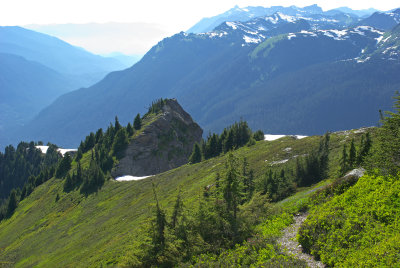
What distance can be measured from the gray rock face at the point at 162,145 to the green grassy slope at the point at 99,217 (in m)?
16.1

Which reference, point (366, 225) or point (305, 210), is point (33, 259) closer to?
point (305, 210)

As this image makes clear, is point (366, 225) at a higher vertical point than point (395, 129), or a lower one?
lower

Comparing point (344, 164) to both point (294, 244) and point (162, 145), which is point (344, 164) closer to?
point (294, 244)

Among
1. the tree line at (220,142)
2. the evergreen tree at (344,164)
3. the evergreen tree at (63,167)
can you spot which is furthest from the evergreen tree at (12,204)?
the evergreen tree at (344,164)

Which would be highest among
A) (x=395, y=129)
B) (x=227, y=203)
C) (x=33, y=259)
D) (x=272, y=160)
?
(x=395, y=129)

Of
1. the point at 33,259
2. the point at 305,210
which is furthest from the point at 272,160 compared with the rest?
the point at 33,259

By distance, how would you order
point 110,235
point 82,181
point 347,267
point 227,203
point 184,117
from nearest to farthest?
point 347,267
point 227,203
point 110,235
point 82,181
point 184,117

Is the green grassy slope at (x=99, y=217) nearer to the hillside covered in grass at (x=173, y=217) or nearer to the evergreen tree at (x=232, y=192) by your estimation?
the hillside covered in grass at (x=173, y=217)

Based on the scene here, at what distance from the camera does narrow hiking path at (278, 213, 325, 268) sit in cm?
1804

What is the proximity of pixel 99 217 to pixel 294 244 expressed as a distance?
5322 centimetres

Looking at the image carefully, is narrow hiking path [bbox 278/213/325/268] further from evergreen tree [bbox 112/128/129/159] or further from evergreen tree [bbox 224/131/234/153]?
evergreen tree [bbox 112/128/129/159]

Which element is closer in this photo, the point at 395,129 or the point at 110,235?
the point at 395,129

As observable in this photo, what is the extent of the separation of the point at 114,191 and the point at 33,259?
28.4m

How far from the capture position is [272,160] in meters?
58.7
